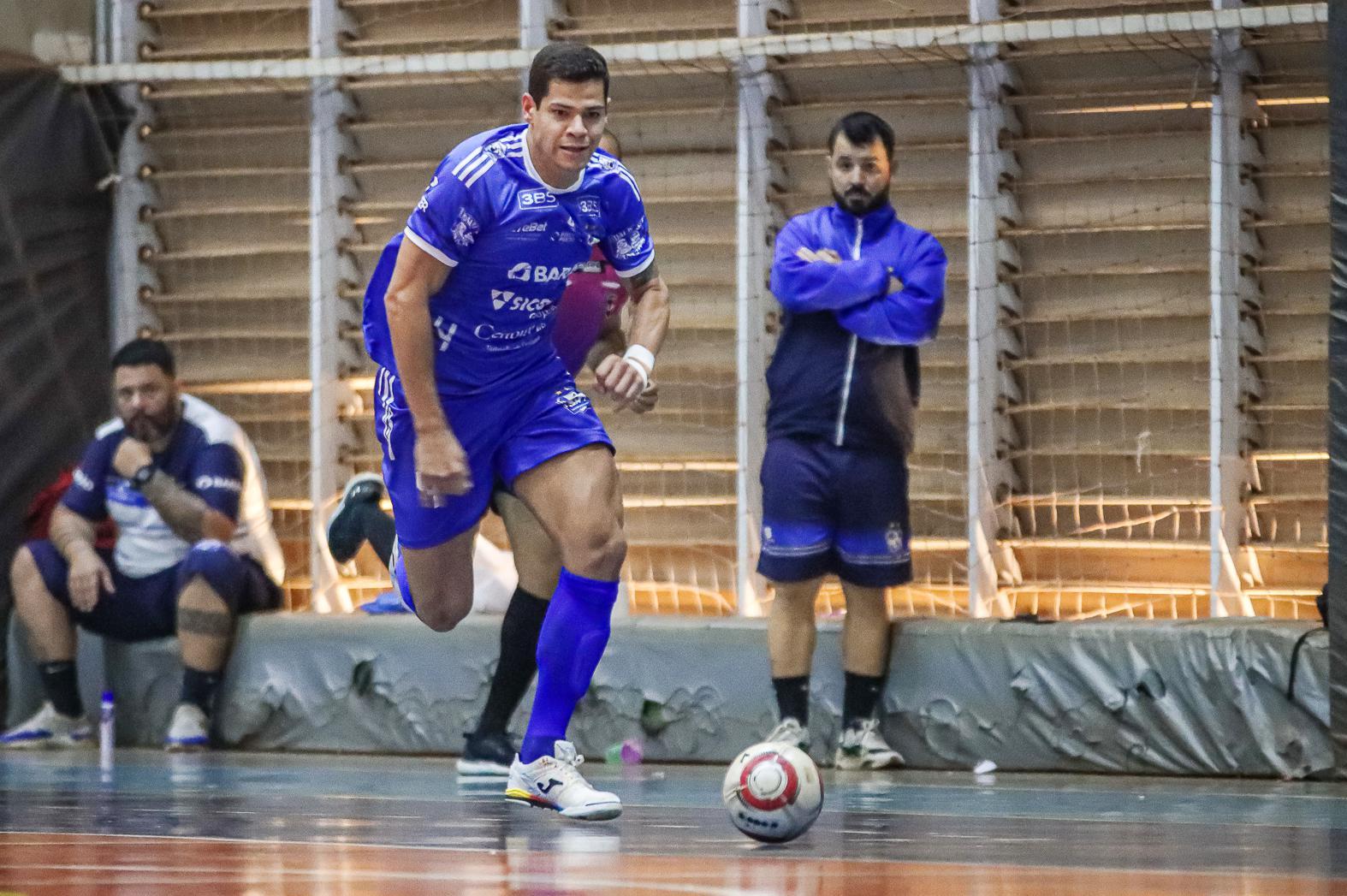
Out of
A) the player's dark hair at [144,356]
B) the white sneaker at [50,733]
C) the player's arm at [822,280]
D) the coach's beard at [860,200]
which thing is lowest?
the white sneaker at [50,733]

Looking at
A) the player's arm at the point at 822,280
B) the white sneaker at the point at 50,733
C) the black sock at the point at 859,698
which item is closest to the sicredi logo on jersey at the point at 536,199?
the player's arm at the point at 822,280

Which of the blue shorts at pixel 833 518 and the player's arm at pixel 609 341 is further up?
the player's arm at pixel 609 341

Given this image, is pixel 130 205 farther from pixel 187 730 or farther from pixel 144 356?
pixel 187 730

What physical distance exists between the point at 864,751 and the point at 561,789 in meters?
2.48

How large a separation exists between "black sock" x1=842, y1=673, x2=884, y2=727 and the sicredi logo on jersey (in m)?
2.67

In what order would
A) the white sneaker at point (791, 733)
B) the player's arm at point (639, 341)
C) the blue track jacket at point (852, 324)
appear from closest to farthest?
the player's arm at point (639, 341) < the white sneaker at point (791, 733) < the blue track jacket at point (852, 324)

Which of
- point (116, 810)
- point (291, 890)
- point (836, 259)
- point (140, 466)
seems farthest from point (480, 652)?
point (291, 890)

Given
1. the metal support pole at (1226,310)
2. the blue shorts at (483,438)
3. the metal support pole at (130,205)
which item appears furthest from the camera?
the metal support pole at (130,205)

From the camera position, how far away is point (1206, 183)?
8227mm

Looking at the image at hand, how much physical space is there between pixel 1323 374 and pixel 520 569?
3627mm

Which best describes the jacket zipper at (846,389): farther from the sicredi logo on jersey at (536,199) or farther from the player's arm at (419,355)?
the player's arm at (419,355)

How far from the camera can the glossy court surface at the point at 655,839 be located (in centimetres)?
349

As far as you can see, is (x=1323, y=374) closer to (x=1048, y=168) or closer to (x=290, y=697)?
(x=1048, y=168)

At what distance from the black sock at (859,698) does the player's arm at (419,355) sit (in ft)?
8.43
